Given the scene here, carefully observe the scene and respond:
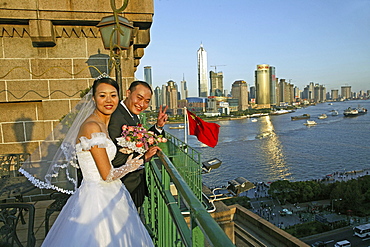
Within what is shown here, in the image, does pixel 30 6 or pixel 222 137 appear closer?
pixel 30 6

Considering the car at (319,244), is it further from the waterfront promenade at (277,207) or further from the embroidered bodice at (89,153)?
the embroidered bodice at (89,153)

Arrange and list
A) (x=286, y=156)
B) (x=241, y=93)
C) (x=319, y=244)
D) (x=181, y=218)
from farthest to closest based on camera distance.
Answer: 1. (x=241, y=93)
2. (x=286, y=156)
3. (x=319, y=244)
4. (x=181, y=218)

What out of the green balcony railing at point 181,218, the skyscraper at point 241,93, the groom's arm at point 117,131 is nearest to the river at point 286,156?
the groom's arm at point 117,131

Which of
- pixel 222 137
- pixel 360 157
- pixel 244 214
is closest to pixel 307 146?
pixel 360 157

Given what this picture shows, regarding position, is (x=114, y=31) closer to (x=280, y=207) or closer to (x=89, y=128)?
(x=89, y=128)

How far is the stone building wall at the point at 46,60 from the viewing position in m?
5.25

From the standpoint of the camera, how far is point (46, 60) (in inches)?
217

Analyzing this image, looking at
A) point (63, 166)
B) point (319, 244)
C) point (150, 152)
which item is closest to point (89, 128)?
point (150, 152)

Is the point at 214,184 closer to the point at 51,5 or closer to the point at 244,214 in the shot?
the point at 244,214

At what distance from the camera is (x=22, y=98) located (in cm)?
546

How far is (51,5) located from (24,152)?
9.22 ft

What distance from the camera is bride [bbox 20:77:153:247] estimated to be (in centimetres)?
214

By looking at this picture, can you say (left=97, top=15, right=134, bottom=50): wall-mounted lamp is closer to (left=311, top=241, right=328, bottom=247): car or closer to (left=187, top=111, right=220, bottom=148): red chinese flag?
(left=187, top=111, right=220, bottom=148): red chinese flag

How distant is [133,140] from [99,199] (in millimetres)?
538
